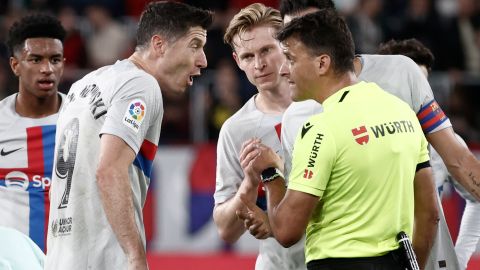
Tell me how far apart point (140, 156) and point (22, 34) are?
6.79ft

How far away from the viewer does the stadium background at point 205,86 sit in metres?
11.1

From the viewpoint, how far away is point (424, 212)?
4.26 metres

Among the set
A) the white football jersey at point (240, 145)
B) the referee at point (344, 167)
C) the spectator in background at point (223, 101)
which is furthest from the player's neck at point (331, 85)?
the spectator in background at point (223, 101)

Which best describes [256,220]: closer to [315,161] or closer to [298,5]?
[315,161]

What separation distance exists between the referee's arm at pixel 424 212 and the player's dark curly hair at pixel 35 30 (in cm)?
296

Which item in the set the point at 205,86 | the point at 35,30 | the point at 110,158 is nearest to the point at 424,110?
the point at 110,158

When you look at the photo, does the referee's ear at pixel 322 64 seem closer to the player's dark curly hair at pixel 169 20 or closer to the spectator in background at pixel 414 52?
the player's dark curly hair at pixel 169 20

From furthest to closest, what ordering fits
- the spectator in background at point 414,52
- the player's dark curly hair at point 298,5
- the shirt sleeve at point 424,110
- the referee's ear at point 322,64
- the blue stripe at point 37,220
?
1. the blue stripe at point 37,220
2. the spectator in background at point 414,52
3. the player's dark curly hair at point 298,5
4. the shirt sleeve at point 424,110
5. the referee's ear at point 322,64

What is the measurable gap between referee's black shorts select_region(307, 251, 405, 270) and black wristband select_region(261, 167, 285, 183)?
1.63 feet

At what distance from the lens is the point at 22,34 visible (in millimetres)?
6227

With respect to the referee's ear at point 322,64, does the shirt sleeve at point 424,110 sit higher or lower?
lower

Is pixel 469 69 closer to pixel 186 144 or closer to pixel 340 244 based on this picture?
pixel 186 144

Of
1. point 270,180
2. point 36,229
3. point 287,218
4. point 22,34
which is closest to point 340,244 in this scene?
point 287,218

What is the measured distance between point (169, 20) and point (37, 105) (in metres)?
1.72
